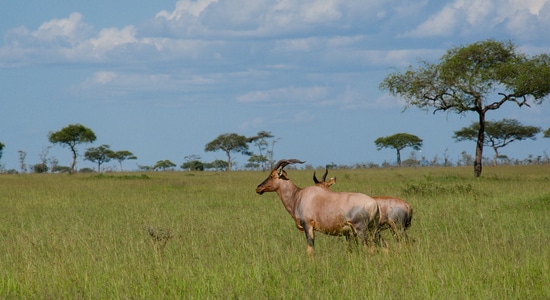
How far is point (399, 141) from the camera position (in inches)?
3177

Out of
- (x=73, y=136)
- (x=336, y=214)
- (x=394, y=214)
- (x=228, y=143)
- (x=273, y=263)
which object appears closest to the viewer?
(x=273, y=263)

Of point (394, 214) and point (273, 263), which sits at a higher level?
point (394, 214)

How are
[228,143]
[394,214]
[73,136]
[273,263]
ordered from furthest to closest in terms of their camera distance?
[228,143]
[73,136]
[394,214]
[273,263]

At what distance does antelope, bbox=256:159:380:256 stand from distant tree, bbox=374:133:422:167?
70771 mm

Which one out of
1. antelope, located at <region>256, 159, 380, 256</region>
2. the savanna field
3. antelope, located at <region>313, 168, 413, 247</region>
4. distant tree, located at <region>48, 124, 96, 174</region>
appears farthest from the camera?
distant tree, located at <region>48, 124, 96, 174</region>

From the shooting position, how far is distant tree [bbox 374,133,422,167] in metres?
80.0

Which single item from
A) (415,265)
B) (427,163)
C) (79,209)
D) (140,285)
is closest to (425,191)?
(79,209)

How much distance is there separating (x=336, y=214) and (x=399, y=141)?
73.1 meters

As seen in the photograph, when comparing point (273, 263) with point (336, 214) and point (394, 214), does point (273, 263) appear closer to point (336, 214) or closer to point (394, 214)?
point (336, 214)

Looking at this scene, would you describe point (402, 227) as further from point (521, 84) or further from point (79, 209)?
point (521, 84)

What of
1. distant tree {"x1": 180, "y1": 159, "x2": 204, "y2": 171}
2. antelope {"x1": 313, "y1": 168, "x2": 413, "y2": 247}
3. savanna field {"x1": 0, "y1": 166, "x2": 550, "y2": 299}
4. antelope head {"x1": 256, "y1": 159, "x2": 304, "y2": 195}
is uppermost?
distant tree {"x1": 180, "y1": 159, "x2": 204, "y2": 171}

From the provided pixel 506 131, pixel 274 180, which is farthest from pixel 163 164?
pixel 274 180

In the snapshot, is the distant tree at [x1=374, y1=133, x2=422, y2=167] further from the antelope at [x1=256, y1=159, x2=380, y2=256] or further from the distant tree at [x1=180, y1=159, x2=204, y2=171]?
the antelope at [x1=256, y1=159, x2=380, y2=256]

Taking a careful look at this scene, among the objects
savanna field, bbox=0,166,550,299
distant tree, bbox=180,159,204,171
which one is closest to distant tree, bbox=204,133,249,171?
distant tree, bbox=180,159,204,171
